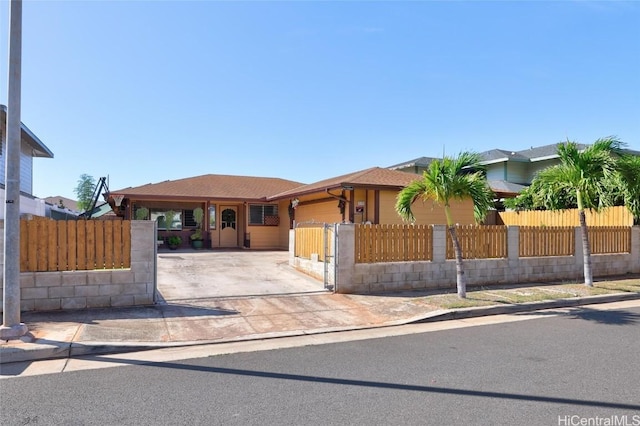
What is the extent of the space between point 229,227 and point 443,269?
591 inches

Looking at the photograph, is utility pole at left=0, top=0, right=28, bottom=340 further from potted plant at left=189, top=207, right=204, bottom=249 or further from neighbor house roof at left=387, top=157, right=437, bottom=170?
neighbor house roof at left=387, top=157, right=437, bottom=170

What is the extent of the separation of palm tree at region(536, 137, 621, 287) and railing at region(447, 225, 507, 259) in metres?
2.02

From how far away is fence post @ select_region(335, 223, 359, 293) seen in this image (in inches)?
403

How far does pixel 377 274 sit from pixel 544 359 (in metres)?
5.14

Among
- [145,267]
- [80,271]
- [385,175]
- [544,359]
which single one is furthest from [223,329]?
[385,175]

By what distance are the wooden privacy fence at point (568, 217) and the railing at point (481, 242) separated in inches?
137

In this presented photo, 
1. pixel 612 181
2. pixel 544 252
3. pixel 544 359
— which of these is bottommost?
pixel 544 359

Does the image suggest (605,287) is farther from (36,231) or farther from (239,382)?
(36,231)

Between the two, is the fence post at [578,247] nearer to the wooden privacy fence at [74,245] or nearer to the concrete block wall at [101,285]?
the concrete block wall at [101,285]

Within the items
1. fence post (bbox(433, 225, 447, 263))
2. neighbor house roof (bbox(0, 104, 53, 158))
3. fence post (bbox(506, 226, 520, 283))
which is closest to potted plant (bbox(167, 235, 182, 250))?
neighbor house roof (bbox(0, 104, 53, 158))

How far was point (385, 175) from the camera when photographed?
19031mm

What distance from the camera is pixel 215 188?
952 inches

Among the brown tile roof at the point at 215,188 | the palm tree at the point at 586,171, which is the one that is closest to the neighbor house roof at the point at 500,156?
the brown tile roof at the point at 215,188

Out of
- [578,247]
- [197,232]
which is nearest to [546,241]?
[578,247]
